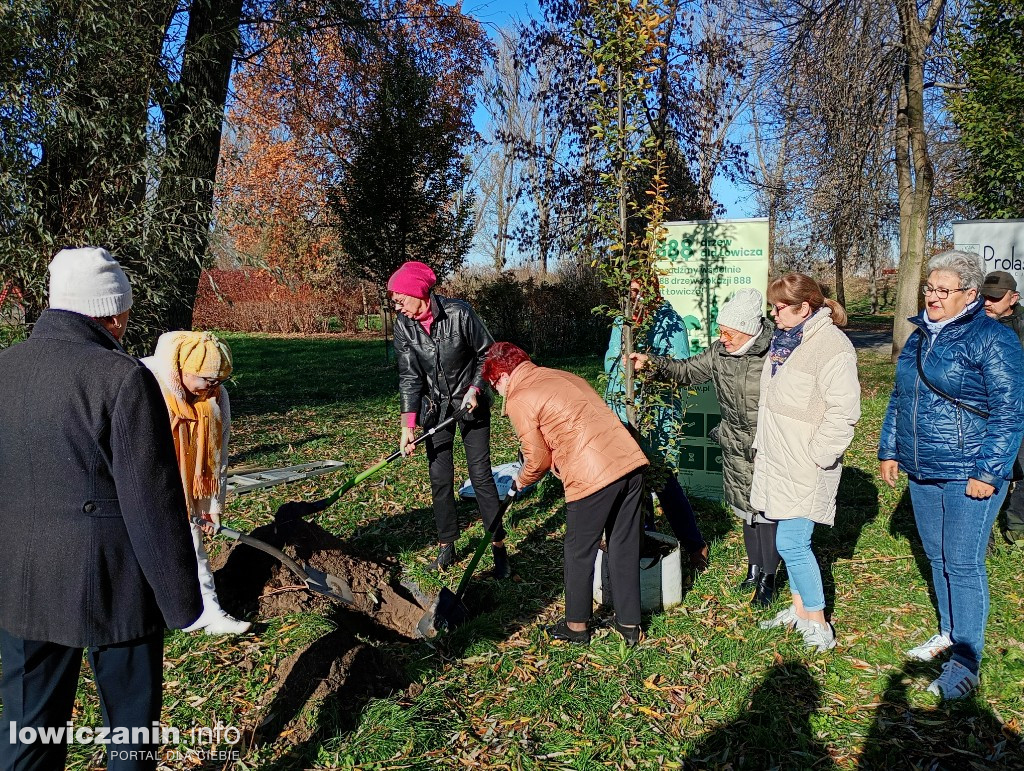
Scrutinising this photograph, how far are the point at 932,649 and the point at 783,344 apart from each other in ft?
5.75

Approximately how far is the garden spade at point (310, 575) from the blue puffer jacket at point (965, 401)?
3.08m

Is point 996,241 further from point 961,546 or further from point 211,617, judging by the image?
point 211,617

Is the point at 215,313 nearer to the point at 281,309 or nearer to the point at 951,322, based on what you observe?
the point at 281,309

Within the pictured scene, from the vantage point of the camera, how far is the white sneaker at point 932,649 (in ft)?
11.8

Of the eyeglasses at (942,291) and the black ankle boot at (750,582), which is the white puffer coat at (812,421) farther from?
the black ankle boot at (750,582)

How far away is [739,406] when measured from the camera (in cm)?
Answer: 425

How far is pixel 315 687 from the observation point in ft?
10.6

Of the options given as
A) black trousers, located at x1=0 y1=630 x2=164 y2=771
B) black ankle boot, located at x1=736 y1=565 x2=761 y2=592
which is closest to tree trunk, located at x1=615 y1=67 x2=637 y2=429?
black ankle boot, located at x1=736 y1=565 x2=761 y2=592

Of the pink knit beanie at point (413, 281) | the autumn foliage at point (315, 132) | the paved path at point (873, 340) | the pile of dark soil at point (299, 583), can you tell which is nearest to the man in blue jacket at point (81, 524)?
the pile of dark soil at point (299, 583)

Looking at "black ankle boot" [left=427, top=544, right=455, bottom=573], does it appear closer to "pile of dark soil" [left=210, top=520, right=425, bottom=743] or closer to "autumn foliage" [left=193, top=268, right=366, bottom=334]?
"pile of dark soil" [left=210, top=520, right=425, bottom=743]

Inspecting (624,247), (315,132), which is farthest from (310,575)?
(315,132)

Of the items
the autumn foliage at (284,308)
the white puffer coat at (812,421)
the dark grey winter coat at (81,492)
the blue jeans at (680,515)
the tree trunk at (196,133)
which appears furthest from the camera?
the autumn foliage at (284,308)

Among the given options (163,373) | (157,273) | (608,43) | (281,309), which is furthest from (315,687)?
(281,309)

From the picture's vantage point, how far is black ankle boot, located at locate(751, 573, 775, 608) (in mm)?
4176
